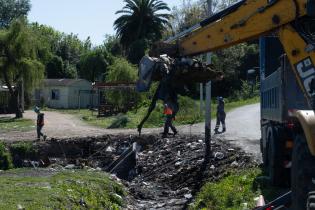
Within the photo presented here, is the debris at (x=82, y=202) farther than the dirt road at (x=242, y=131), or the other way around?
the dirt road at (x=242, y=131)

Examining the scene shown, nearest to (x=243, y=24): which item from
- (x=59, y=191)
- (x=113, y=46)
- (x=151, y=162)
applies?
(x=59, y=191)

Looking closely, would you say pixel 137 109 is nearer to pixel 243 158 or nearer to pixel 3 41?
pixel 3 41

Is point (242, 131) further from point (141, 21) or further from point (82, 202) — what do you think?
point (141, 21)

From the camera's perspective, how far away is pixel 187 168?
19.3 m

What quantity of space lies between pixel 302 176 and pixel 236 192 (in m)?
6.00

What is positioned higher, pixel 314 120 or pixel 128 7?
pixel 128 7

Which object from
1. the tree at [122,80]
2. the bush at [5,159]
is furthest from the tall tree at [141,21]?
the bush at [5,159]

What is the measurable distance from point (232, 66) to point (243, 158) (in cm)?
4203

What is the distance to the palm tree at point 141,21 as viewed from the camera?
69.5 metres

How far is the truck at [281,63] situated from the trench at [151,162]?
3.39 metres

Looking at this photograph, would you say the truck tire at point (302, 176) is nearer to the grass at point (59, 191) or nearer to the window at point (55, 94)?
the grass at point (59, 191)

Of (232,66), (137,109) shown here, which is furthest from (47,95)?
(137,109)

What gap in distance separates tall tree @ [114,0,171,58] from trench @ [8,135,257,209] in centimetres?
4268

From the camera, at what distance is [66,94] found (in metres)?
69.2
